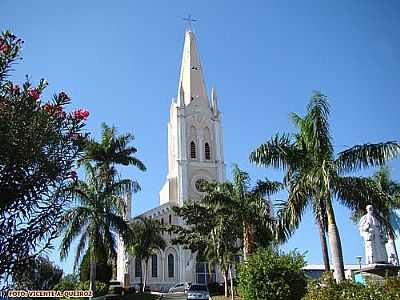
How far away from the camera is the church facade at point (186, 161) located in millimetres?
53562

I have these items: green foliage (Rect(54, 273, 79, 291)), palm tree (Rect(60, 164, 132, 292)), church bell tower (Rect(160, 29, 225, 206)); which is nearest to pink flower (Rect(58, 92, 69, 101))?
palm tree (Rect(60, 164, 132, 292))

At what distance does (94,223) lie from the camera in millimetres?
24625

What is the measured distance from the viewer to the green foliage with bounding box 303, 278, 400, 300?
10.7 m

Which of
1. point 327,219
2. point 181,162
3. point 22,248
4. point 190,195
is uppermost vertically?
point 181,162

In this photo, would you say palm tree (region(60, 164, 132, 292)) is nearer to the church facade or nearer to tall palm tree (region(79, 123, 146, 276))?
tall palm tree (region(79, 123, 146, 276))

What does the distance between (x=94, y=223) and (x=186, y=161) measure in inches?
1414

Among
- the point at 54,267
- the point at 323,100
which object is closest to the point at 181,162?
the point at 54,267

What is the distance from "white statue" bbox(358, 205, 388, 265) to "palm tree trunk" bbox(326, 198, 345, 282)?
3.23 feet

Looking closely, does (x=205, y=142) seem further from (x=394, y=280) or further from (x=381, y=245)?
(x=394, y=280)

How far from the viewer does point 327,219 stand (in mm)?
18703

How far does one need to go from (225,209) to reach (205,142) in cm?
3409

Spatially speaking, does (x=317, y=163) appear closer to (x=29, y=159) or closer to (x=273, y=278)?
(x=273, y=278)

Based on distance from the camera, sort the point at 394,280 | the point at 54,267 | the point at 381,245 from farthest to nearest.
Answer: the point at 54,267
the point at 381,245
the point at 394,280

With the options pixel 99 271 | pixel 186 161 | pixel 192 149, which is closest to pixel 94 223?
pixel 99 271
